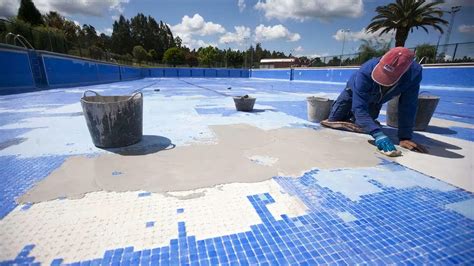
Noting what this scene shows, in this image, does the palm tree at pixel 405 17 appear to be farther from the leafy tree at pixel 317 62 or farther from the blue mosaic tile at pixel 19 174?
the blue mosaic tile at pixel 19 174

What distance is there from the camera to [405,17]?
2080cm

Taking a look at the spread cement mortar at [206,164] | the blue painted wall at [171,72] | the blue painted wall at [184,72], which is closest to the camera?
the spread cement mortar at [206,164]

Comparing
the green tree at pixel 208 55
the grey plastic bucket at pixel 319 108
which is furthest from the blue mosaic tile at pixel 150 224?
the green tree at pixel 208 55

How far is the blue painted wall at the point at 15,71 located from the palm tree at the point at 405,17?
88.3 feet

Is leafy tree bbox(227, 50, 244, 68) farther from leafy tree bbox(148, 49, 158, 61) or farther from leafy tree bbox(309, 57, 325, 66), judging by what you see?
leafy tree bbox(309, 57, 325, 66)

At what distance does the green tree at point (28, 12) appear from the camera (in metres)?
38.1

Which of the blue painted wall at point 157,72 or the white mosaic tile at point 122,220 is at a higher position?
the blue painted wall at point 157,72

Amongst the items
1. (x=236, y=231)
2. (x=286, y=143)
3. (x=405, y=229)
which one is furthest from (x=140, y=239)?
(x=286, y=143)

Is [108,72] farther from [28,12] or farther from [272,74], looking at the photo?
[28,12]

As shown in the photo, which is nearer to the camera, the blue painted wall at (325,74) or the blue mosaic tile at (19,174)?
the blue mosaic tile at (19,174)

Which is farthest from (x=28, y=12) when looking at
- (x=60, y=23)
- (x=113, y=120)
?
(x=113, y=120)

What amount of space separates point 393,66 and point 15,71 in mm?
15032

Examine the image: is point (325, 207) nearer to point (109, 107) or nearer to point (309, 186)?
point (309, 186)

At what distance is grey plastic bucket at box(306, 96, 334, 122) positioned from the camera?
486 cm
